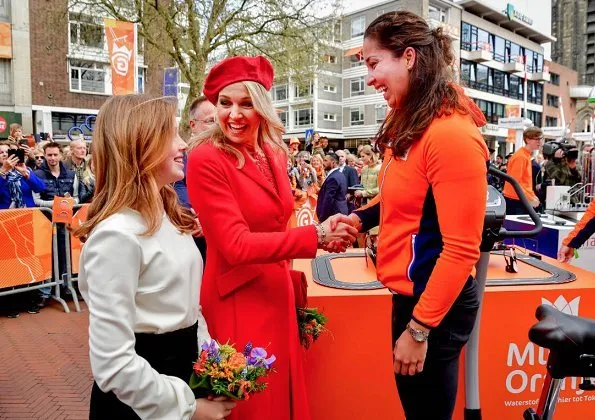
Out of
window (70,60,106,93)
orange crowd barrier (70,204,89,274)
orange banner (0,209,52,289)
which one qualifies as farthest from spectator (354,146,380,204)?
window (70,60,106,93)

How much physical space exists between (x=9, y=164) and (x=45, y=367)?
333 centimetres

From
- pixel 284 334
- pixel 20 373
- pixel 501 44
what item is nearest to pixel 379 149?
pixel 284 334

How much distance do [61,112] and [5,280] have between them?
82.9 feet

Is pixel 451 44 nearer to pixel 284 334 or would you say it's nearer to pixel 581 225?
pixel 284 334

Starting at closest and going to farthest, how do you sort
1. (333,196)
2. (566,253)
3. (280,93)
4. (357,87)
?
(566,253)
(333,196)
(357,87)
(280,93)

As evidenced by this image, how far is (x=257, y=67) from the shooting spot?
1.93 meters

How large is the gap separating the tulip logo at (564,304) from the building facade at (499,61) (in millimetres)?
42248

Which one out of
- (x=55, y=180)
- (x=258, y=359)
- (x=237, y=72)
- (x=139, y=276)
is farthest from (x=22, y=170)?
(x=258, y=359)

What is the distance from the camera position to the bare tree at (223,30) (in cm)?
1552

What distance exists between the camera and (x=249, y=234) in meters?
1.75

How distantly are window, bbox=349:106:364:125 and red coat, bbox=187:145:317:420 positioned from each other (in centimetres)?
4289

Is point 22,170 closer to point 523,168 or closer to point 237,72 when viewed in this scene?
point 237,72

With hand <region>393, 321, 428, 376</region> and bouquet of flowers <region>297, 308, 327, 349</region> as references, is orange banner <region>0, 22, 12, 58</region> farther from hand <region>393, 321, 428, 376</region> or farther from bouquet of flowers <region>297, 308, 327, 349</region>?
hand <region>393, 321, 428, 376</region>

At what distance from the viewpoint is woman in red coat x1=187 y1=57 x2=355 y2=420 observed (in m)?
1.79
